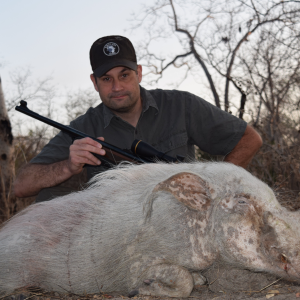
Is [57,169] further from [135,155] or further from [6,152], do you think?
[6,152]

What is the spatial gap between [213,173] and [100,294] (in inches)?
34.1

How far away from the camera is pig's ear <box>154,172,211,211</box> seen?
5.65ft

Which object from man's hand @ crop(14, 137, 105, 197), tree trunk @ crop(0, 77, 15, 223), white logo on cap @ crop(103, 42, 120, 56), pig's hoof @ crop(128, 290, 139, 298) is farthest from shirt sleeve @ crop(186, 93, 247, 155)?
tree trunk @ crop(0, 77, 15, 223)

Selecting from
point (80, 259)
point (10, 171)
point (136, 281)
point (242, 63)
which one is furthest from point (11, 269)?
point (242, 63)

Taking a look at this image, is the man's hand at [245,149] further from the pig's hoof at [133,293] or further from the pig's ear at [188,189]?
the pig's hoof at [133,293]

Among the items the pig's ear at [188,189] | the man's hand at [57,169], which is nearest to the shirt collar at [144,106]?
the man's hand at [57,169]

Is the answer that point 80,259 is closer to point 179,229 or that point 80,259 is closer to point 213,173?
point 179,229

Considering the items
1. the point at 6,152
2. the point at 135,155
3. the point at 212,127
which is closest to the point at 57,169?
the point at 135,155

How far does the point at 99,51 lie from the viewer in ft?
11.3

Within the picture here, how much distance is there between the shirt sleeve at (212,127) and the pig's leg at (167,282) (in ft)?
6.26

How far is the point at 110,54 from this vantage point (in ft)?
11.1

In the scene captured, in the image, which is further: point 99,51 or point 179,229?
point 99,51

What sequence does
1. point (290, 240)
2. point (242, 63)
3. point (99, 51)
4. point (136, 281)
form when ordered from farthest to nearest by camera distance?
point (242, 63) < point (99, 51) < point (136, 281) < point (290, 240)

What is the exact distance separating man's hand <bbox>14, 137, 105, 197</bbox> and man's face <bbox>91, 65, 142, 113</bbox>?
76cm
